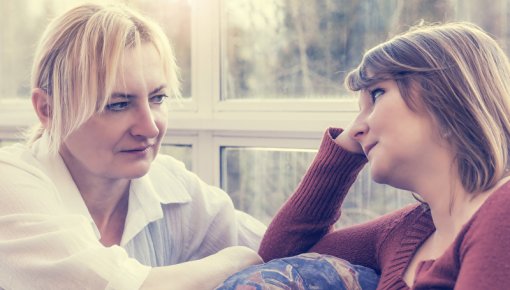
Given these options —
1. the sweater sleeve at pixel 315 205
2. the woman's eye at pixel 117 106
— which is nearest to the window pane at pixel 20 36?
the woman's eye at pixel 117 106

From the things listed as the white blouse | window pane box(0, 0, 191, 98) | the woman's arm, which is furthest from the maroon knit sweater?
window pane box(0, 0, 191, 98)

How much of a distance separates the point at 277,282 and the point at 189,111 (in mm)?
1222

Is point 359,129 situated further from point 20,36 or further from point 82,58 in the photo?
point 20,36

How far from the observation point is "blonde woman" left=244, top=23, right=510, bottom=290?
1068mm

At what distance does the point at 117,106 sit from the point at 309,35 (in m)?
0.83

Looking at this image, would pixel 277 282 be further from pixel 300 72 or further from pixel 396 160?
pixel 300 72

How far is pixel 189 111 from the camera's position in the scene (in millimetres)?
2344

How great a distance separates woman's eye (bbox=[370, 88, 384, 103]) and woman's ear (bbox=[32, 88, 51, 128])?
0.67 meters

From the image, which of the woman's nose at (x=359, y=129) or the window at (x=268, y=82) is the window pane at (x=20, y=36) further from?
the woman's nose at (x=359, y=129)

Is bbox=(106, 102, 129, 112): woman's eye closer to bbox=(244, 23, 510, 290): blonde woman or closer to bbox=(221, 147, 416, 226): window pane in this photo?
bbox=(244, 23, 510, 290): blonde woman

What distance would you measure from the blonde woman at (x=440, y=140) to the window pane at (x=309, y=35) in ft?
2.25

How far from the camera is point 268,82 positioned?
7.27ft

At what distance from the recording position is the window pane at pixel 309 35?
190 centimetres

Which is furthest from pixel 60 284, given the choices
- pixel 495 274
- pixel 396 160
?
pixel 495 274
